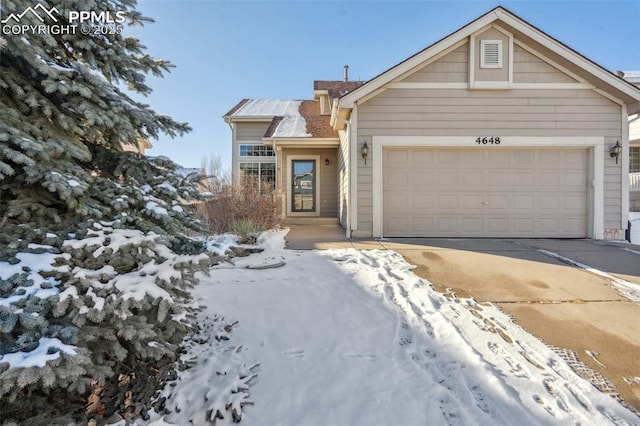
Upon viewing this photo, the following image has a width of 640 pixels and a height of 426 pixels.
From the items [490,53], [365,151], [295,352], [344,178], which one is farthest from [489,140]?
[295,352]

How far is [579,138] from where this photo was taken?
6777mm

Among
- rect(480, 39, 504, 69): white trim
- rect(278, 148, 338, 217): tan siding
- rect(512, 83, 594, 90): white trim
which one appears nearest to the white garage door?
rect(512, 83, 594, 90): white trim

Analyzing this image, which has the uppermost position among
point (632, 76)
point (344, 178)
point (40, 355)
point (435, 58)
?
point (632, 76)

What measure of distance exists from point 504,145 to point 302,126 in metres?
6.62

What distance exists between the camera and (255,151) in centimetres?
1314

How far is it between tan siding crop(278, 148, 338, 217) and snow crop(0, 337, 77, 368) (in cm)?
962

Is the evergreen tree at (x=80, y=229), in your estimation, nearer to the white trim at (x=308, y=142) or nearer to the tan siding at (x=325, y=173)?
the white trim at (x=308, y=142)

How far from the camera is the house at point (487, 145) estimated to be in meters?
6.74

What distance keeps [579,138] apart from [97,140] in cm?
885

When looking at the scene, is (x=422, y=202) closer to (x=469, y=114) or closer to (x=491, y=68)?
(x=469, y=114)

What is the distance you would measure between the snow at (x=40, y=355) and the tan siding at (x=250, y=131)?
1251 cm

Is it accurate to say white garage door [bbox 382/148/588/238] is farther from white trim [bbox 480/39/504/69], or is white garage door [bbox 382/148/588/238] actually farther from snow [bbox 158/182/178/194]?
snow [bbox 158/182/178/194]

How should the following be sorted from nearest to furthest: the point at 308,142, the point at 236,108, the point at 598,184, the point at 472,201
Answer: the point at 598,184
the point at 472,201
the point at 308,142
the point at 236,108

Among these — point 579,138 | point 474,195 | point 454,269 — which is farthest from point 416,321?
point 579,138
